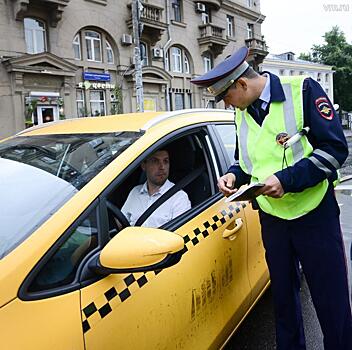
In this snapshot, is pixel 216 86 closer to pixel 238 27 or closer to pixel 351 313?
pixel 351 313

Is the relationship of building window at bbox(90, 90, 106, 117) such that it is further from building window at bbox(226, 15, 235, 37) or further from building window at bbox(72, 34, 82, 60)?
A: building window at bbox(226, 15, 235, 37)

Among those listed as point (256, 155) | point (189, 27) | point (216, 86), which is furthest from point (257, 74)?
point (189, 27)

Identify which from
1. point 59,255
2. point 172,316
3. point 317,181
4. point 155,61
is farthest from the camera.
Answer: point 155,61

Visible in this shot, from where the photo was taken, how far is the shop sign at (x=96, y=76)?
1977cm

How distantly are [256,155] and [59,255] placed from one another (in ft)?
3.75

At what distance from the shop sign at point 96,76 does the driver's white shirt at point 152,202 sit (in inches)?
721

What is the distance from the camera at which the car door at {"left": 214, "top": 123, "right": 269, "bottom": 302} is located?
8.39 ft

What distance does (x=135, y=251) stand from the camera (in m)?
1.40

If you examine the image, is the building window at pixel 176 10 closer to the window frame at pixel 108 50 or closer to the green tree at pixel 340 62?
the window frame at pixel 108 50

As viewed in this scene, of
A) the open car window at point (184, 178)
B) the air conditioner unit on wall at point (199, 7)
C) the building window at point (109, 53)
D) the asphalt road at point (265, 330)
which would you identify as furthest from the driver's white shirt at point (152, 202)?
the air conditioner unit on wall at point (199, 7)

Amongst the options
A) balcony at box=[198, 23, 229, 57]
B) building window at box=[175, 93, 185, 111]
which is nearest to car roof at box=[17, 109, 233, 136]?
building window at box=[175, 93, 185, 111]

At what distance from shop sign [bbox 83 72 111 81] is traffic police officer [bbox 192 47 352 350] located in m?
18.7

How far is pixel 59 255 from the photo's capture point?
55.6 inches

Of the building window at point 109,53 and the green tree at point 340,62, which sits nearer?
the building window at point 109,53
